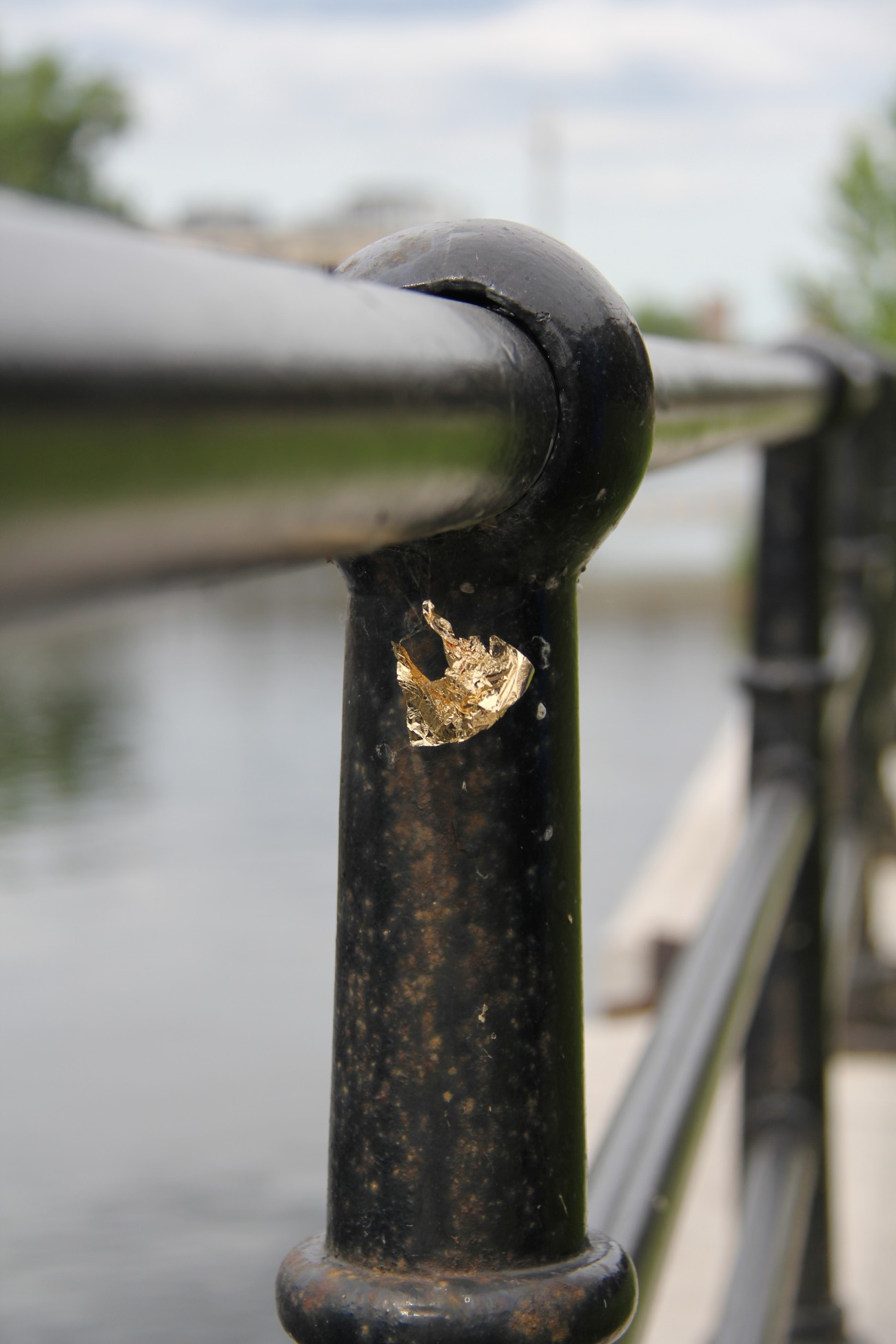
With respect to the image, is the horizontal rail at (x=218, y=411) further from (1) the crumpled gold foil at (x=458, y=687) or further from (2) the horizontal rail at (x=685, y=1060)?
(2) the horizontal rail at (x=685, y=1060)

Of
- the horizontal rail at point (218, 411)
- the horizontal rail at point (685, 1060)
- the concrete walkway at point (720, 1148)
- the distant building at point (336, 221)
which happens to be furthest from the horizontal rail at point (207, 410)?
the distant building at point (336, 221)

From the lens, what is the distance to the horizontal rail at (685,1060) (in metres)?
0.81

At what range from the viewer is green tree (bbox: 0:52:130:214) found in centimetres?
4153

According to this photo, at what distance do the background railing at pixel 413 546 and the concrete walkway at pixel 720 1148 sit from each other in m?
0.94

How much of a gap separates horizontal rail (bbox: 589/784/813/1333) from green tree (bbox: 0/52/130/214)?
42763 millimetres

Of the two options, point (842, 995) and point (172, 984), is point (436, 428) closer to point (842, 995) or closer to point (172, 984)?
point (842, 995)

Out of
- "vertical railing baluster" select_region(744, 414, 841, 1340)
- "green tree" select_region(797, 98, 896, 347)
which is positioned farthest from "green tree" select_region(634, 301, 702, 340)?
"vertical railing baluster" select_region(744, 414, 841, 1340)

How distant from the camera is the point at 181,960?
8.04 metres

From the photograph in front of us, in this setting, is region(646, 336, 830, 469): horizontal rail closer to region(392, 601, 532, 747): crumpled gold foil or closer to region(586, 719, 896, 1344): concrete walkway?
region(392, 601, 532, 747): crumpled gold foil

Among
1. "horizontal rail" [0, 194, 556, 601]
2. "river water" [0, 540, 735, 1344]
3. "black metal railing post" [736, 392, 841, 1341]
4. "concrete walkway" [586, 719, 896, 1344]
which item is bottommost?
"river water" [0, 540, 735, 1344]

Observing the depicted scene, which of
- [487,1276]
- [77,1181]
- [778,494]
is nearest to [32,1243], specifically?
[77,1181]

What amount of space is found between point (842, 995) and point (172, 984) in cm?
521

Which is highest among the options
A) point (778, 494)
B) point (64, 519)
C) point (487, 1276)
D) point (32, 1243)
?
point (778, 494)

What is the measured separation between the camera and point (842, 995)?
9.67 ft
